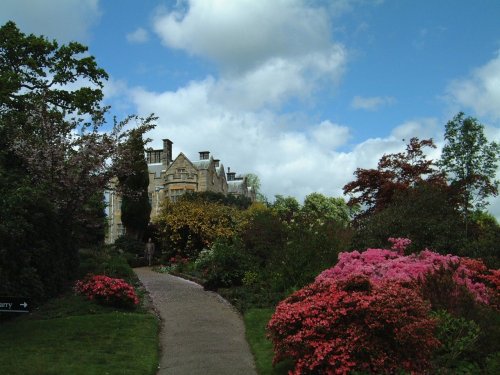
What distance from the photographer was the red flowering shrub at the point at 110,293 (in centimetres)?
1360

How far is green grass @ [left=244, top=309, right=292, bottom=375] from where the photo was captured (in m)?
8.56

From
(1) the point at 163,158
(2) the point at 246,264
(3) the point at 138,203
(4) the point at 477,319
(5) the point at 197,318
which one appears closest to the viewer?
(4) the point at 477,319

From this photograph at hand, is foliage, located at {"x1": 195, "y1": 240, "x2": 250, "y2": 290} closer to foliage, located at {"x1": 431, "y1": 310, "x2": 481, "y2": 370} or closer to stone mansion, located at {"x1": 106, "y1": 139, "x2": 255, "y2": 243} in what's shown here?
foliage, located at {"x1": 431, "y1": 310, "x2": 481, "y2": 370}

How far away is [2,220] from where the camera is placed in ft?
35.9

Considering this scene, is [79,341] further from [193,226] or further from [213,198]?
[213,198]

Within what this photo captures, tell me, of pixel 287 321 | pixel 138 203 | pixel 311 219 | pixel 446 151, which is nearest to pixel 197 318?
pixel 287 321

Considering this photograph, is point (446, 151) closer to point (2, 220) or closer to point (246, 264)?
point (246, 264)

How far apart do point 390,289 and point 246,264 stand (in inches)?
399

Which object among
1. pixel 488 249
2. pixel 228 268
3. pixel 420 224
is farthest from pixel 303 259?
pixel 488 249

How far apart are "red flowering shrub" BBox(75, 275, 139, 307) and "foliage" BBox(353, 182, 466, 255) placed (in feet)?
20.9

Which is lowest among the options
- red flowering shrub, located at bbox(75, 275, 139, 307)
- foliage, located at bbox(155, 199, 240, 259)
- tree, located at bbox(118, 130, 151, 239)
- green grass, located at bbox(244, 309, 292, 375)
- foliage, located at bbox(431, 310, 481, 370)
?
green grass, located at bbox(244, 309, 292, 375)

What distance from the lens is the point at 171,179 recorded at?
186ft

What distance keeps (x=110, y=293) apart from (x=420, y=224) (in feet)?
26.9

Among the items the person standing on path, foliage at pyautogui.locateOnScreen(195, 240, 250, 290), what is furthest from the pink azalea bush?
the person standing on path
